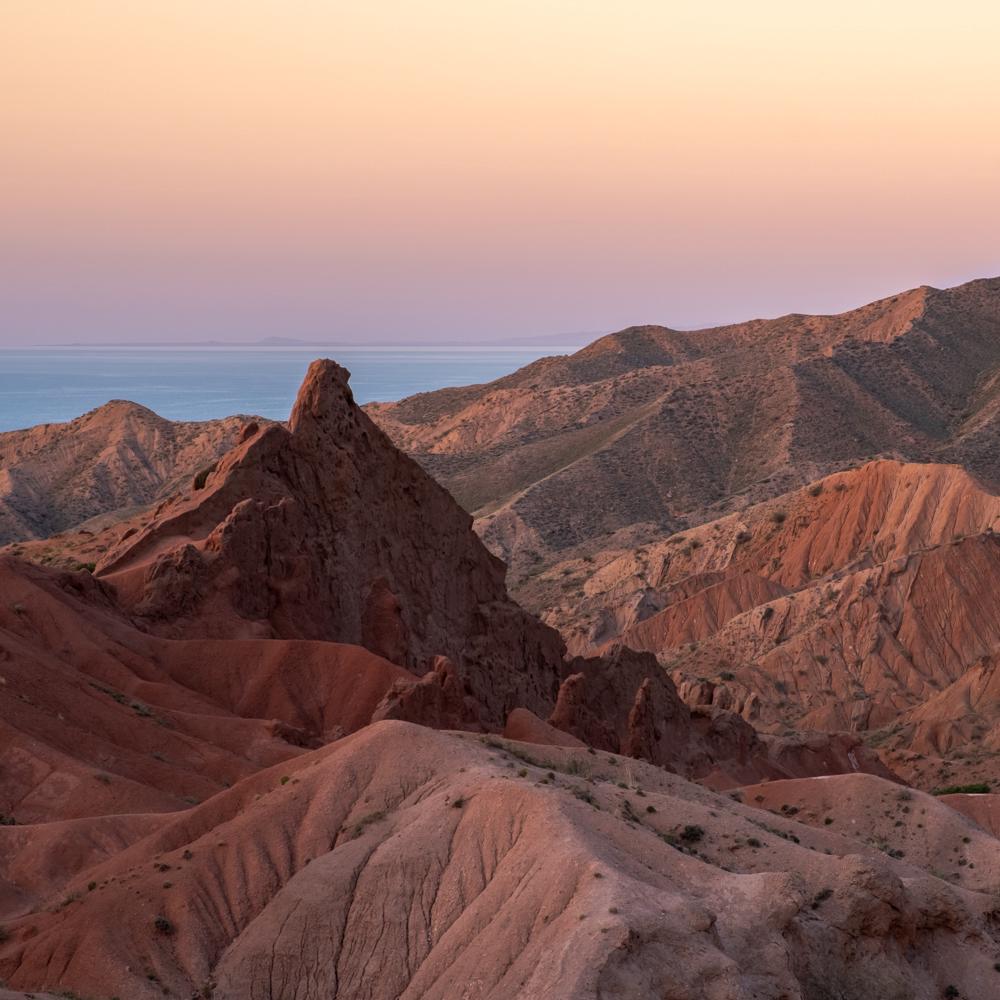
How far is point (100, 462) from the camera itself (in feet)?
533

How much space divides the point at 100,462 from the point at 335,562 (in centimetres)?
11188

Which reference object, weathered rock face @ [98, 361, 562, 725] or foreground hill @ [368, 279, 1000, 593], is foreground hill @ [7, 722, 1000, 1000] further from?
foreground hill @ [368, 279, 1000, 593]

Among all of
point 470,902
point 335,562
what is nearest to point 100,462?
point 335,562

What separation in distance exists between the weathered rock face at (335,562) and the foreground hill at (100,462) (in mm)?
88910

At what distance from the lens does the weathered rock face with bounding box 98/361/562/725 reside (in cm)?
5203

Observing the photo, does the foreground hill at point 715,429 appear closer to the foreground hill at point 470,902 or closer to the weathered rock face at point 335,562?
the weathered rock face at point 335,562

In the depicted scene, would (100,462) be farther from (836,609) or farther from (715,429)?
(836,609)

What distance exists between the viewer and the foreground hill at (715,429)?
135m

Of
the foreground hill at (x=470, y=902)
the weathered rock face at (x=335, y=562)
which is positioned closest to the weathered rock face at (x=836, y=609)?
the weathered rock face at (x=335, y=562)

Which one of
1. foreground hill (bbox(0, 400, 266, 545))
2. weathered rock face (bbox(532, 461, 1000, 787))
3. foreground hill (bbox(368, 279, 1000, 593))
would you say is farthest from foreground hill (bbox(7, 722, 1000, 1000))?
foreground hill (bbox(0, 400, 266, 545))

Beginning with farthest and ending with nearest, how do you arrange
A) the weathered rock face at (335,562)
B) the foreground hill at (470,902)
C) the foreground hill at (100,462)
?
the foreground hill at (100,462) → the weathered rock face at (335,562) → the foreground hill at (470,902)

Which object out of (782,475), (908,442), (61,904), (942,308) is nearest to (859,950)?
(61,904)

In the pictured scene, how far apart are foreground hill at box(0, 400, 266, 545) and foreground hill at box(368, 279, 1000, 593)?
27.4 meters

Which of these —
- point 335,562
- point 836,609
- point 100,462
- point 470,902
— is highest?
point 100,462
